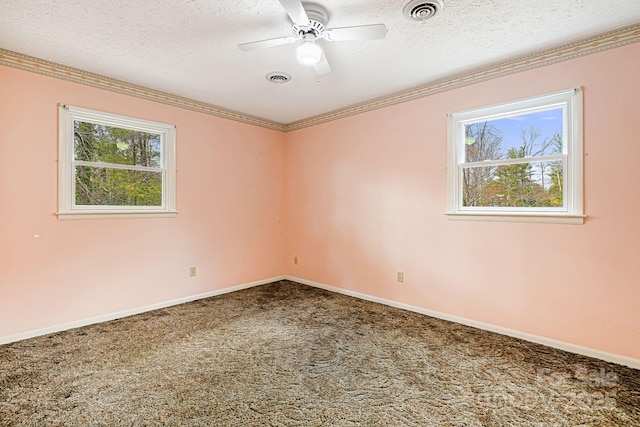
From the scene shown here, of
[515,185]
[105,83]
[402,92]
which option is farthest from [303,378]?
[105,83]

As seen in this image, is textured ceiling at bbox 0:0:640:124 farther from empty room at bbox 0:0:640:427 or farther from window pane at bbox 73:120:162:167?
window pane at bbox 73:120:162:167

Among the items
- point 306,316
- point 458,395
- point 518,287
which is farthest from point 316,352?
point 518,287

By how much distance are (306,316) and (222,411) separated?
1598 millimetres

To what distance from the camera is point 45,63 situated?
276 centimetres

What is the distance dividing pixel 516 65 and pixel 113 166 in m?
4.03

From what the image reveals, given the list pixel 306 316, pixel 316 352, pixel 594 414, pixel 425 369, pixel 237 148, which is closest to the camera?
pixel 594 414

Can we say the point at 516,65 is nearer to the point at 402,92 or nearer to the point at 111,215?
the point at 402,92

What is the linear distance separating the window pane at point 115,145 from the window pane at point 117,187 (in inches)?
4.6

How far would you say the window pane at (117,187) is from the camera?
3.10 m

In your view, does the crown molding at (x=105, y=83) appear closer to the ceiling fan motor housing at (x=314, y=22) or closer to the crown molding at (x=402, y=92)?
the crown molding at (x=402, y=92)

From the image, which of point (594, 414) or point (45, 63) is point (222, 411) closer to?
point (594, 414)

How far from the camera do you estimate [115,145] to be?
10.9 ft

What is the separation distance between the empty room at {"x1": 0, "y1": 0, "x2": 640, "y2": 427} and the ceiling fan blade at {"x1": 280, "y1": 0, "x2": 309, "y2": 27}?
35 millimetres

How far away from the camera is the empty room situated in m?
2.00
